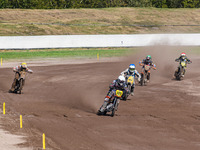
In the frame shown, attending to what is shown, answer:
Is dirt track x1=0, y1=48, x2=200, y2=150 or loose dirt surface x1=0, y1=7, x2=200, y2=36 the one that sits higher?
loose dirt surface x1=0, y1=7, x2=200, y2=36

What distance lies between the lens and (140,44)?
164 feet

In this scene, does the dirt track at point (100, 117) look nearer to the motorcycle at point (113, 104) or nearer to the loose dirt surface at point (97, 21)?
the motorcycle at point (113, 104)

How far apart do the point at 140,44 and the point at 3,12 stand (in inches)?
1184

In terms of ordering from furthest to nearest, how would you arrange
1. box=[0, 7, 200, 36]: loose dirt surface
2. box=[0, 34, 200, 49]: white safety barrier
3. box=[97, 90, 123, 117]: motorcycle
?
1. box=[0, 7, 200, 36]: loose dirt surface
2. box=[0, 34, 200, 49]: white safety barrier
3. box=[97, 90, 123, 117]: motorcycle

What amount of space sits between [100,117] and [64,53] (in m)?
30.2

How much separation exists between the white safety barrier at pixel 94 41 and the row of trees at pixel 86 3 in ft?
125

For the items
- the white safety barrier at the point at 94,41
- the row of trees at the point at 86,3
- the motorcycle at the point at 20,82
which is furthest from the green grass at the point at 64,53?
the row of trees at the point at 86,3

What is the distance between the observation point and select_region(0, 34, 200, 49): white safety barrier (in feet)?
153

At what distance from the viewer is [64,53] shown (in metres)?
47.5

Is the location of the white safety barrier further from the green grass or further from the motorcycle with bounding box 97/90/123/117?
the motorcycle with bounding box 97/90/123/117

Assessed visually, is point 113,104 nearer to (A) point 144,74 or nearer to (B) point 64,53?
(A) point 144,74

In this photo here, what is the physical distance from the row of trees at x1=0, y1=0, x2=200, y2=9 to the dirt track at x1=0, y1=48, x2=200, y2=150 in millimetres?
55505

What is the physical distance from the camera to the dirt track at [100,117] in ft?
47.1


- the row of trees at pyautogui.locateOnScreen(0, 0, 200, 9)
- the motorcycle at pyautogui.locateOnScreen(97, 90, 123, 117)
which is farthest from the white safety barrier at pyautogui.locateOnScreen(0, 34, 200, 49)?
the row of trees at pyautogui.locateOnScreen(0, 0, 200, 9)
